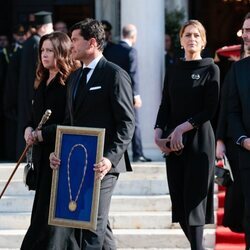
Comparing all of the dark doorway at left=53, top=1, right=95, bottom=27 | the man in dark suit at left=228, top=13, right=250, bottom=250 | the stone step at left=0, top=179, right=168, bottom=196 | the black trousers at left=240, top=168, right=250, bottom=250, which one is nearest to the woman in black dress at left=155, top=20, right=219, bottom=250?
the man in dark suit at left=228, top=13, right=250, bottom=250

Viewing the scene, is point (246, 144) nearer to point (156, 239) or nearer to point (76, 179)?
point (76, 179)

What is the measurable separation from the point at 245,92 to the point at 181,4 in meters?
8.33

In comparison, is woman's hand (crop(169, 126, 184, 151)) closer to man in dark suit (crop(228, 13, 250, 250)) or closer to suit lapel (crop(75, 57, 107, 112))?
man in dark suit (crop(228, 13, 250, 250))

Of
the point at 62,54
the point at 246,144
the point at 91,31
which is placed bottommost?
the point at 246,144

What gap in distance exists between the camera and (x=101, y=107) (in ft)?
22.3

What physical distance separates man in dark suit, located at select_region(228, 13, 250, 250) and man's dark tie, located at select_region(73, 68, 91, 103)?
1.03m

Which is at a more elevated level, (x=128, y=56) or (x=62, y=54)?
(x=62, y=54)

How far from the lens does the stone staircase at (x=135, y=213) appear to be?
9188mm

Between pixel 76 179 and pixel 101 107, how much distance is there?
1.75 ft

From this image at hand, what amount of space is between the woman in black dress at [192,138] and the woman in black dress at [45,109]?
0.90m

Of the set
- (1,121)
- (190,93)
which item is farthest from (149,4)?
(190,93)

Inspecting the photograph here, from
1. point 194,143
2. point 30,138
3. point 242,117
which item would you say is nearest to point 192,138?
point 194,143

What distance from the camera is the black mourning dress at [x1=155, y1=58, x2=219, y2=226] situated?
7.66 metres

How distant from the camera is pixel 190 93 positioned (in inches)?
302
